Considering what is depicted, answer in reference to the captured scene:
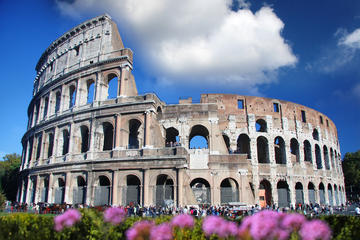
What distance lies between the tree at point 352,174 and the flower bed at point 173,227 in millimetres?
42344

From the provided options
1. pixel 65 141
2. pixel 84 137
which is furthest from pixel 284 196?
pixel 65 141

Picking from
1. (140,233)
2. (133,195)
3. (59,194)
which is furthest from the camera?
(59,194)

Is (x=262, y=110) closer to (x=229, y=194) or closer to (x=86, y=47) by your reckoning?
(x=229, y=194)

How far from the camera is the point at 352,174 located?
4212cm

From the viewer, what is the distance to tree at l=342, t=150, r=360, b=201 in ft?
137

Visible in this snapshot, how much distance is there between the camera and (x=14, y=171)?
121ft

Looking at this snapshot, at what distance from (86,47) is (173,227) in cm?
2495

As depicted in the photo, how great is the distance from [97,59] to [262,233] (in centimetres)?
2442

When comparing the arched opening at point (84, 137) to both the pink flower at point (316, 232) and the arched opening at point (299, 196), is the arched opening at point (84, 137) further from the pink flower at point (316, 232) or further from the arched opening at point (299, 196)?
the pink flower at point (316, 232)

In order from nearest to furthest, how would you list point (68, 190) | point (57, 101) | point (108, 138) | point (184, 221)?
1. point (184, 221)
2. point (68, 190)
3. point (108, 138)
4. point (57, 101)

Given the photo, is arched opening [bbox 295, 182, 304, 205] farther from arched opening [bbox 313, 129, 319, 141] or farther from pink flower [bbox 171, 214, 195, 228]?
pink flower [bbox 171, 214, 195, 228]

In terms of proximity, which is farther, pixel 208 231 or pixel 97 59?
pixel 97 59

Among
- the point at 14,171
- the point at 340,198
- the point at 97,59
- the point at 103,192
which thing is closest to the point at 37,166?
the point at 103,192

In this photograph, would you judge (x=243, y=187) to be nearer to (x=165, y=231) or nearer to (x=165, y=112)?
(x=165, y=112)
